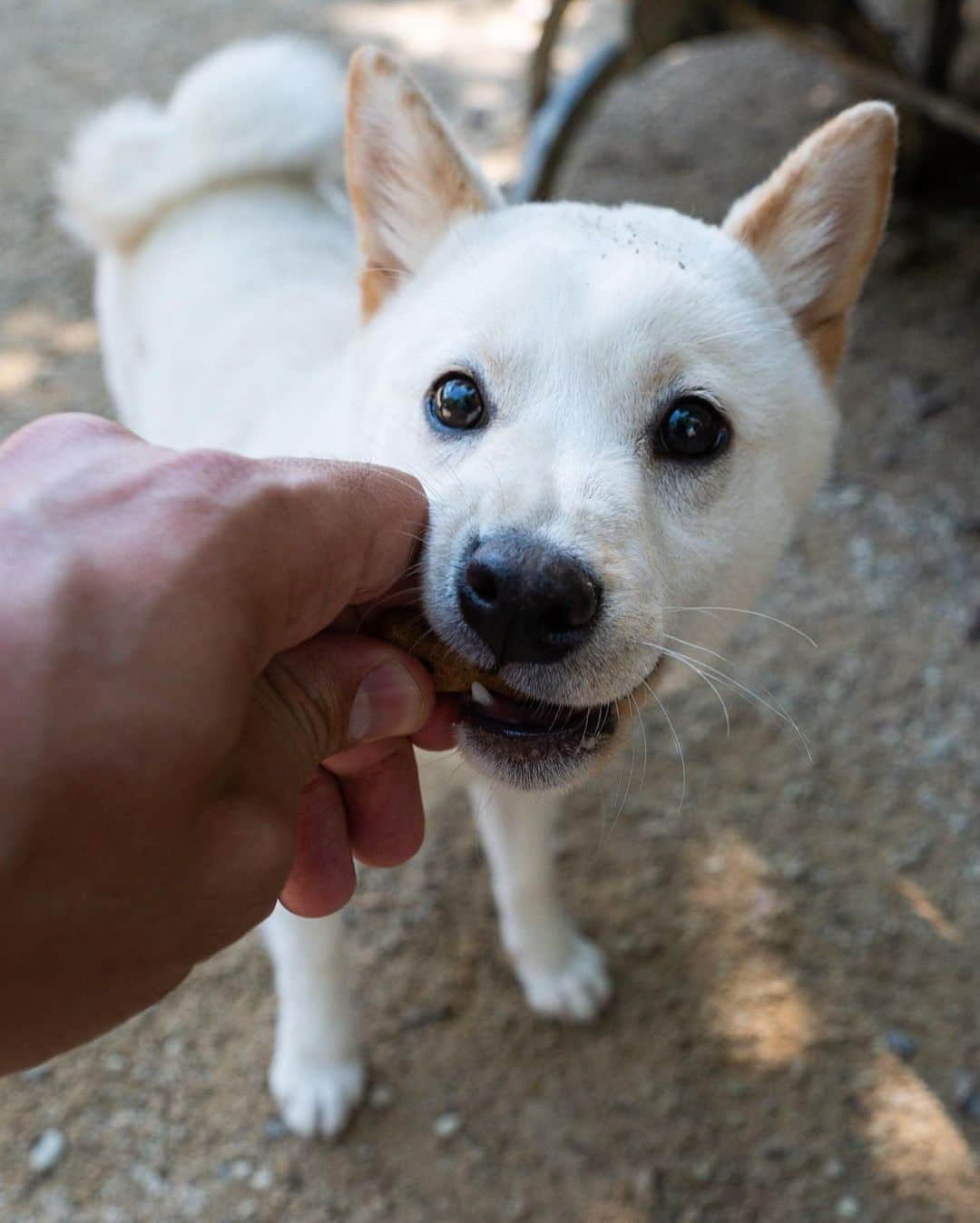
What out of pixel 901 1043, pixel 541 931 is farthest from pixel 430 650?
pixel 901 1043

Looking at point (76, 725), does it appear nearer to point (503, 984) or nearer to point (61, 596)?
point (61, 596)

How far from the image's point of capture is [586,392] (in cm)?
185

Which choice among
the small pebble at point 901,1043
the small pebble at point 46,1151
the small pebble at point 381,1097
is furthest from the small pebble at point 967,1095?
the small pebble at point 46,1151

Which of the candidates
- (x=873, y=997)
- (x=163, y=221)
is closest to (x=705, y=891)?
(x=873, y=997)

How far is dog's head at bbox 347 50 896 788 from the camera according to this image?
5.48 feet

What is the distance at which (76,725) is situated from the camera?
3.81 feet

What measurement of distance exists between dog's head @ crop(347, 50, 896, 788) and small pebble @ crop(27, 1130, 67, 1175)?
164cm

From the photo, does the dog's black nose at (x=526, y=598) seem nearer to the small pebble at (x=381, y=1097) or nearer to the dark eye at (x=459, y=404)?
the dark eye at (x=459, y=404)

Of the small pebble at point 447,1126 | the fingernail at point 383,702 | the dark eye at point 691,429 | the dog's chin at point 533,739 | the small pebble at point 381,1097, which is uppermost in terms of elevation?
the dark eye at point 691,429

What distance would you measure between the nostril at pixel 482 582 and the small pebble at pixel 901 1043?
1.97 m

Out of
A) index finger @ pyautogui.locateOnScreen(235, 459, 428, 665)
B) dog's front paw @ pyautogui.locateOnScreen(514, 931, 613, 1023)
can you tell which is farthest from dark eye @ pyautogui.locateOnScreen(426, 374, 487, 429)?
dog's front paw @ pyautogui.locateOnScreen(514, 931, 613, 1023)

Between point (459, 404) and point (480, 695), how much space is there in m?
0.51

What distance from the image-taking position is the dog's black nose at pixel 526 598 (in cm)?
157

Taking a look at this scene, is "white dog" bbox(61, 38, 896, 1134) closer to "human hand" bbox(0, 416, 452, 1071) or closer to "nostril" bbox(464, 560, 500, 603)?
"nostril" bbox(464, 560, 500, 603)
